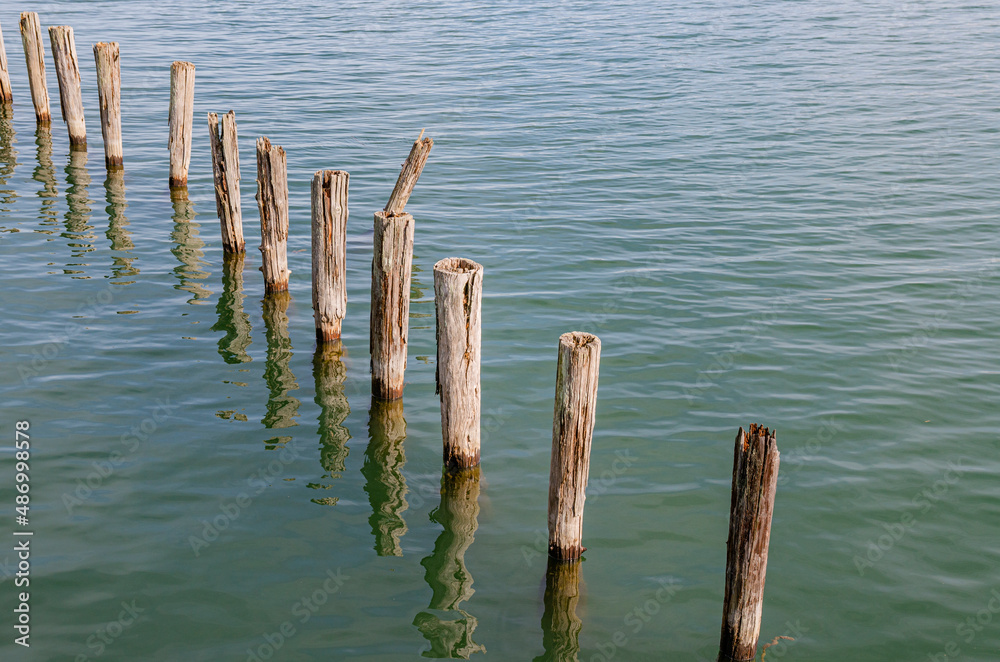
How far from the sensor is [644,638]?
6699 millimetres

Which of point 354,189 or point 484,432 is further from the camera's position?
point 354,189

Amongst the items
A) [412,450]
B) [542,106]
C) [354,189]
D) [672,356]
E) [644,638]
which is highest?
[542,106]

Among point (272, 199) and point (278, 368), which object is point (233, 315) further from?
point (272, 199)

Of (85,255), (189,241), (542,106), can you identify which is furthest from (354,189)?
(542,106)

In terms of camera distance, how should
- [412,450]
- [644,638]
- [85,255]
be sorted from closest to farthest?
1. [644,638]
2. [412,450]
3. [85,255]

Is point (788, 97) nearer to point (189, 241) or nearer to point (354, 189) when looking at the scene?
point (354, 189)

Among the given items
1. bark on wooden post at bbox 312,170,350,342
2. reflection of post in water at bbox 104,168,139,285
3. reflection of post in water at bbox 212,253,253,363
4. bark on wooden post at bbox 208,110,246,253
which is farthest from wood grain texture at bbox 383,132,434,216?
reflection of post in water at bbox 104,168,139,285

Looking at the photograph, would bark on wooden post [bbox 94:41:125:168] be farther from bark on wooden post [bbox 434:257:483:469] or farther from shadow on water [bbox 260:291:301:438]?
bark on wooden post [bbox 434:257:483:469]

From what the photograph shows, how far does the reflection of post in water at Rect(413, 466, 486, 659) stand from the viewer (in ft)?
21.5

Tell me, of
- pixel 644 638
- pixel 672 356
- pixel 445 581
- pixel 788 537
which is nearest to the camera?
pixel 644 638

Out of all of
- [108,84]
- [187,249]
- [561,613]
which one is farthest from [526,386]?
[108,84]

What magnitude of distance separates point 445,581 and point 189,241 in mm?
8902

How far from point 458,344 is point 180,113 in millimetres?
9123

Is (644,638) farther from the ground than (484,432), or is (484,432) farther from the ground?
(484,432)
